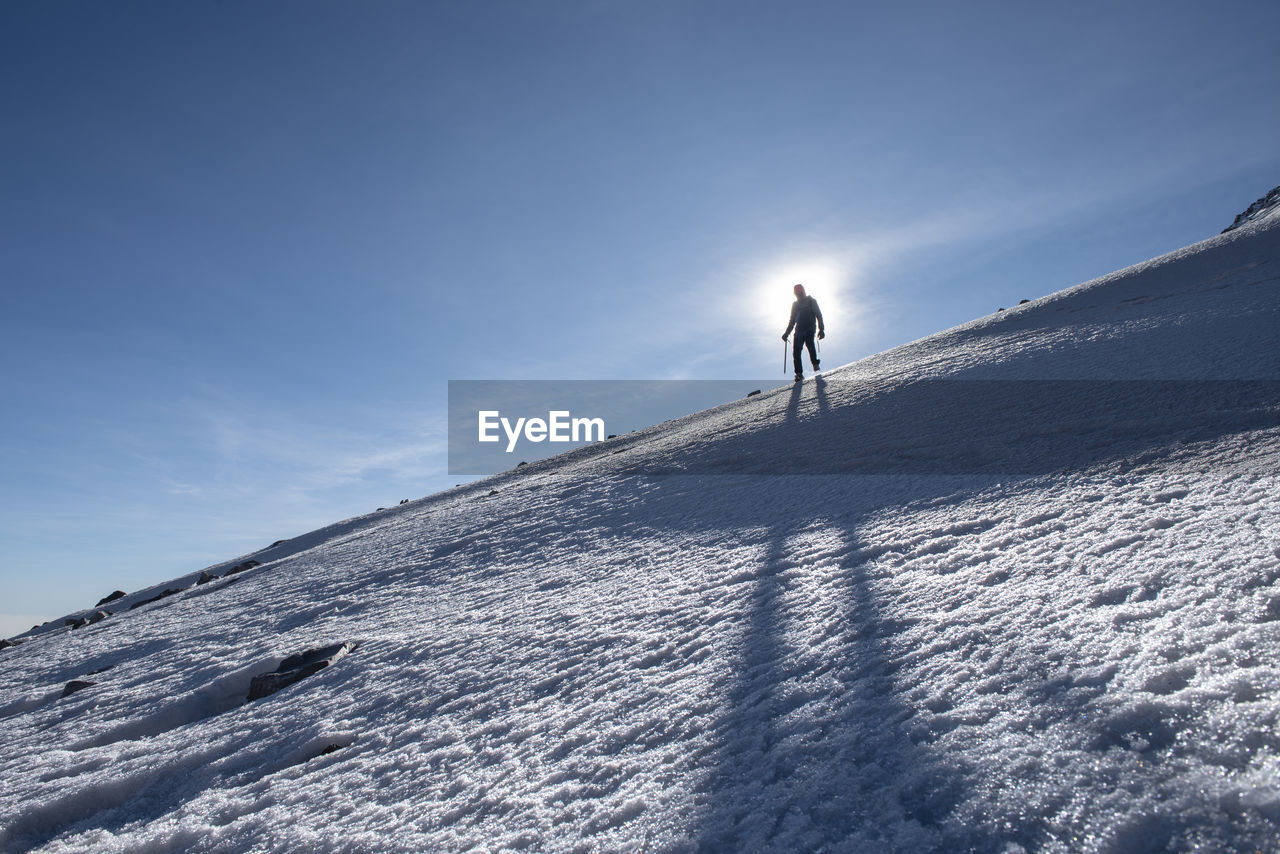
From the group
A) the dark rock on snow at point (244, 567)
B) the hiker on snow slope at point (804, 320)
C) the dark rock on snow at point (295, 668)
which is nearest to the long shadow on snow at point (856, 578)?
the dark rock on snow at point (295, 668)

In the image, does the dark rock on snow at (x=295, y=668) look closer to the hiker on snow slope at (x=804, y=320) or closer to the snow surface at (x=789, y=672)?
the snow surface at (x=789, y=672)

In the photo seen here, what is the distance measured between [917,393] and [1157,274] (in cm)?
724

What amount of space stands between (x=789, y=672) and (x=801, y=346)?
39.1 ft

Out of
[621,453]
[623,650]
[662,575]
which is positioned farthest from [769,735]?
[621,453]

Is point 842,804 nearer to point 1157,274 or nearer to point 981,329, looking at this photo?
point 981,329

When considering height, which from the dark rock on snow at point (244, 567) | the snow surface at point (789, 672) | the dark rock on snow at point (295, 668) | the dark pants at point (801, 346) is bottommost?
the dark rock on snow at point (244, 567)

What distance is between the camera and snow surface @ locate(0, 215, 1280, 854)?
1.93 metres

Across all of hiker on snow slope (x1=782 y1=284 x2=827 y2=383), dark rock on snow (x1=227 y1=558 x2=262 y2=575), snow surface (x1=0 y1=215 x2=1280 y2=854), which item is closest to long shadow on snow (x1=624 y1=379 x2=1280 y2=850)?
snow surface (x1=0 y1=215 x2=1280 y2=854)

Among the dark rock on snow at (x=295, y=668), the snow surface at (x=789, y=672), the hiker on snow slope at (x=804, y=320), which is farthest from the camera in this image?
the hiker on snow slope at (x=804, y=320)

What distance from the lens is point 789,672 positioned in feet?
9.35

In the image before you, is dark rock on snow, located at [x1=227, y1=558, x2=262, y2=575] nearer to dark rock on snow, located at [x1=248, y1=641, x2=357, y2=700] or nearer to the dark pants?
dark rock on snow, located at [x1=248, y1=641, x2=357, y2=700]

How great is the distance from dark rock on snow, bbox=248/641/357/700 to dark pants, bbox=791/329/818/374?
11.0 m

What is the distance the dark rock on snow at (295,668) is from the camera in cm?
→ 455

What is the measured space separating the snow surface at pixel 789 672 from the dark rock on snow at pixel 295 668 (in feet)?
0.54
